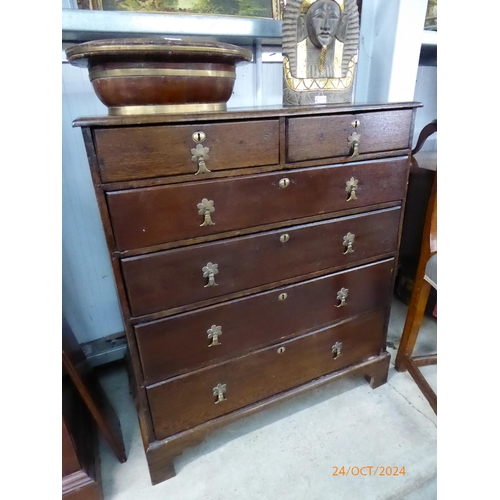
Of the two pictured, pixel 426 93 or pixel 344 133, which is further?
pixel 426 93

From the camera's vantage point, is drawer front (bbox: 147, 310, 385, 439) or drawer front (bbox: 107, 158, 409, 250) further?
drawer front (bbox: 147, 310, 385, 439)

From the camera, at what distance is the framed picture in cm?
113

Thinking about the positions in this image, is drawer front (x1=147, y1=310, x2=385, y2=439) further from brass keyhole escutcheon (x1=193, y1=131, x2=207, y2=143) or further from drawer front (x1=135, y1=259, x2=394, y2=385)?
brass keyhole escutcheon (x1=193, y1=131, x2=207, y2=143)

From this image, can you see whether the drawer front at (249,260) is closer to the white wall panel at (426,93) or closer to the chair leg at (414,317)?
the chair leg at (414,317)

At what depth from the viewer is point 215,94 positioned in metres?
0.92

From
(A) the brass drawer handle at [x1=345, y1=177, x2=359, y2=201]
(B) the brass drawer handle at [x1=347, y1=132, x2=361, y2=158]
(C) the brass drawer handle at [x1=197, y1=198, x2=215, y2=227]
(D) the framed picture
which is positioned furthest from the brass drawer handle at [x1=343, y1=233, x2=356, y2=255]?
(D) the framed picture

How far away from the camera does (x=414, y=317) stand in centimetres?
154

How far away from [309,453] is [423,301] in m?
0.77

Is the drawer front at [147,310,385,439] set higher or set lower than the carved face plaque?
lower

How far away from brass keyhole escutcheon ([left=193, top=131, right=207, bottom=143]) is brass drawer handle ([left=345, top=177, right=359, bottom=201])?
480 mm

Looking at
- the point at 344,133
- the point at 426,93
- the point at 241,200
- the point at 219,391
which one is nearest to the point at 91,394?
the point at 219,391

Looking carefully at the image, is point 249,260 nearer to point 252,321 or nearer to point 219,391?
point 252,321
